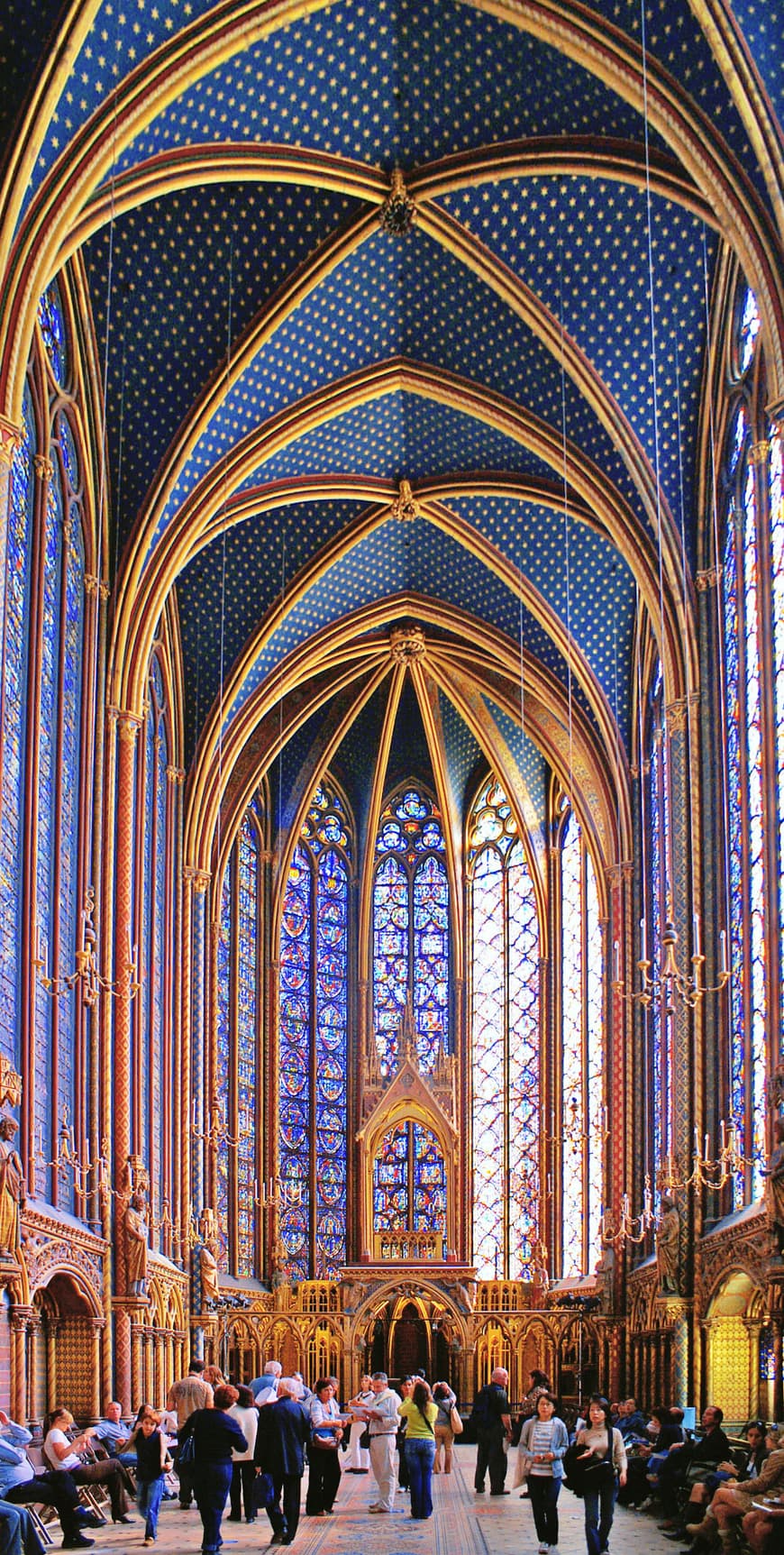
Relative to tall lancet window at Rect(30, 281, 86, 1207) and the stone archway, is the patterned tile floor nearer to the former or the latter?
the stone archway

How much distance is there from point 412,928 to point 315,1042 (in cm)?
349

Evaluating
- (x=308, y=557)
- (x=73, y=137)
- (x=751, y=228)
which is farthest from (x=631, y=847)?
(x=73, y=137)

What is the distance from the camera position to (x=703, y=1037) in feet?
86.6

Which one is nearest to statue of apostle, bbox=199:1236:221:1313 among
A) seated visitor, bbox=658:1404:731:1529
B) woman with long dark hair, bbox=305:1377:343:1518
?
woman with long dark hair, bbox=305:1377:343:1518

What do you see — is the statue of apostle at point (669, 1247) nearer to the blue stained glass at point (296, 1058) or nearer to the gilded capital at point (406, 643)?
the blue stained glass at point (296, 1058)

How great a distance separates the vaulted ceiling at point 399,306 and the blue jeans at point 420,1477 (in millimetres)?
12035

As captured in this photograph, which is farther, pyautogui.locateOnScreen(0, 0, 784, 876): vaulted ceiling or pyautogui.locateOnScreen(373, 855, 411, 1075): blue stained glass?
pyautogui.locateOnScreen(373, 855, 411, 1075): blue stained glass

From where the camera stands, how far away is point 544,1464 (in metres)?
15.2

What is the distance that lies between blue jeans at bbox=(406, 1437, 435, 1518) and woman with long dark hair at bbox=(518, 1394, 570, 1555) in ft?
12.7

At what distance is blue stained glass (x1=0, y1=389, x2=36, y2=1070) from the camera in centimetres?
2108

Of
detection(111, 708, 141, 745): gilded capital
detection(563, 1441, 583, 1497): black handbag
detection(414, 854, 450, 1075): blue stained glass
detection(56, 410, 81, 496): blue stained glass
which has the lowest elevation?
detection(563, 1441, 583, 1497): black handbag

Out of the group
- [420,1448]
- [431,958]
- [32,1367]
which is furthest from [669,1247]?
[431,958]

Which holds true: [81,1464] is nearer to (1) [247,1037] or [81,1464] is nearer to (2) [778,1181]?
(2) [778,1181]

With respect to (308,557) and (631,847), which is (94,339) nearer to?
(308,557)
